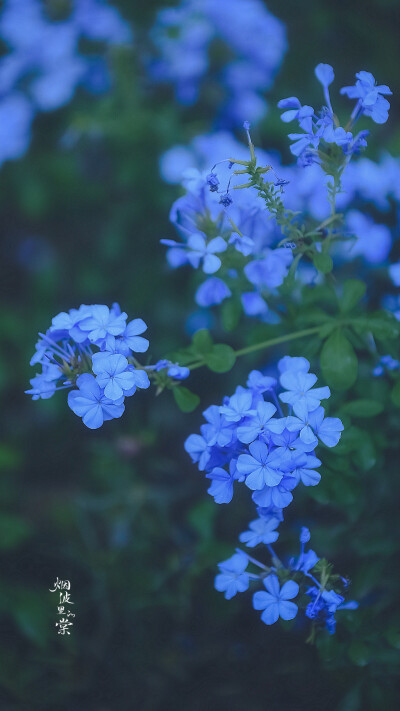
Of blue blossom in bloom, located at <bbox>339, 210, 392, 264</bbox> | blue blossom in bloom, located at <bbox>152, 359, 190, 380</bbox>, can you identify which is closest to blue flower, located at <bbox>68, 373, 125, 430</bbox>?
blue blossom in bloom, located at <bbox>152, 359, 190, 380</bbox>

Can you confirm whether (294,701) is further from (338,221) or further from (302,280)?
(338,221)

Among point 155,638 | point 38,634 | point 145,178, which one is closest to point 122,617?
point 155,638

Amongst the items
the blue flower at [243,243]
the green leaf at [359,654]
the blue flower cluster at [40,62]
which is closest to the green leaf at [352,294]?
the blue flower at [243,243]

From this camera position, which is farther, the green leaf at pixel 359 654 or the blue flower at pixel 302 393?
the green leaf at pixel 359 654

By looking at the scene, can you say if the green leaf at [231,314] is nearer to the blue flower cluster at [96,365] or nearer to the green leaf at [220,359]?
the green leaf at [220,359]

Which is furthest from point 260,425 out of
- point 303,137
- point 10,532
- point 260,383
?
point 10,532

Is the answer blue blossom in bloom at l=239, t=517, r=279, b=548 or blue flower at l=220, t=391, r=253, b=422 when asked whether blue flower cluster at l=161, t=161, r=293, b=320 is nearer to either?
blue flower at l=220, t=391, r=253, b=422

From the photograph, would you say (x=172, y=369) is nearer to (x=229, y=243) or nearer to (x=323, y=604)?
(x=229, y=243)
